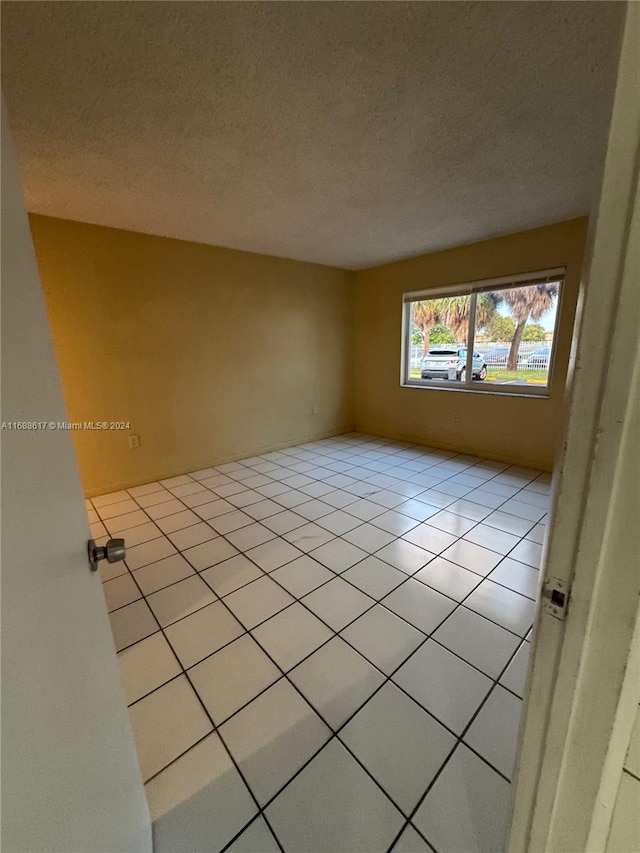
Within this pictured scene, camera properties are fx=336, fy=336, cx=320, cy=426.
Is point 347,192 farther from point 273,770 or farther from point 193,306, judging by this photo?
point 273,770

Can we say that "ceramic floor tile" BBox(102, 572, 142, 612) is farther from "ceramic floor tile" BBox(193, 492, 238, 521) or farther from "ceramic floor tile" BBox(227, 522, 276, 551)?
"ceramic floor tile" BBox(193, 492, 238, 521)

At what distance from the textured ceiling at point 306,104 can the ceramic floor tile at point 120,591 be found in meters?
2.24

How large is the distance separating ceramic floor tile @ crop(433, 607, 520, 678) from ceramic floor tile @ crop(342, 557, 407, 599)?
321mm

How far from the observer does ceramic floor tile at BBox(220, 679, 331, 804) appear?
1016 mm

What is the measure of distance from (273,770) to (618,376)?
1370 millimetres

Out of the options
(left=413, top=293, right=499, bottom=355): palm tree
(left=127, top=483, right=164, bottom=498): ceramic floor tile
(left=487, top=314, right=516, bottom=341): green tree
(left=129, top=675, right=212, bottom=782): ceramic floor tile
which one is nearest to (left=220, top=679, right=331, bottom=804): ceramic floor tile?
(left=129, top=675, right=212, bottom=782): ceramic floor tile

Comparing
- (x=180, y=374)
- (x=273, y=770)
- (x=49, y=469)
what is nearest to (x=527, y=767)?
(x=273, y=770)

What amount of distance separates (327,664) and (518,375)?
10.5ft

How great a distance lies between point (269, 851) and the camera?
2.85ft

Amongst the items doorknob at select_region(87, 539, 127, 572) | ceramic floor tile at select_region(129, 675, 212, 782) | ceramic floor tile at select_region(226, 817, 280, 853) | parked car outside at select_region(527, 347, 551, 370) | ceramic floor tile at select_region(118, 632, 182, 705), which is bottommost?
ceramic floor tile at select_region(226, 817, 280, 853)

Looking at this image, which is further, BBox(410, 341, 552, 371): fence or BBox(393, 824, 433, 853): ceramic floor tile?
BBox(410, 341, 552, 371): fence

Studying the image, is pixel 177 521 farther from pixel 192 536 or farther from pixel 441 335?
pixel 441 335

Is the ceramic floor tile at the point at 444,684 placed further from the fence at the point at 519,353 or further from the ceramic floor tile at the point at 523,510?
the fence at the point at 519,353

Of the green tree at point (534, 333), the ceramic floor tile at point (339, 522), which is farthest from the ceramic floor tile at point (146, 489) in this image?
the green tree at point (534, 333)
